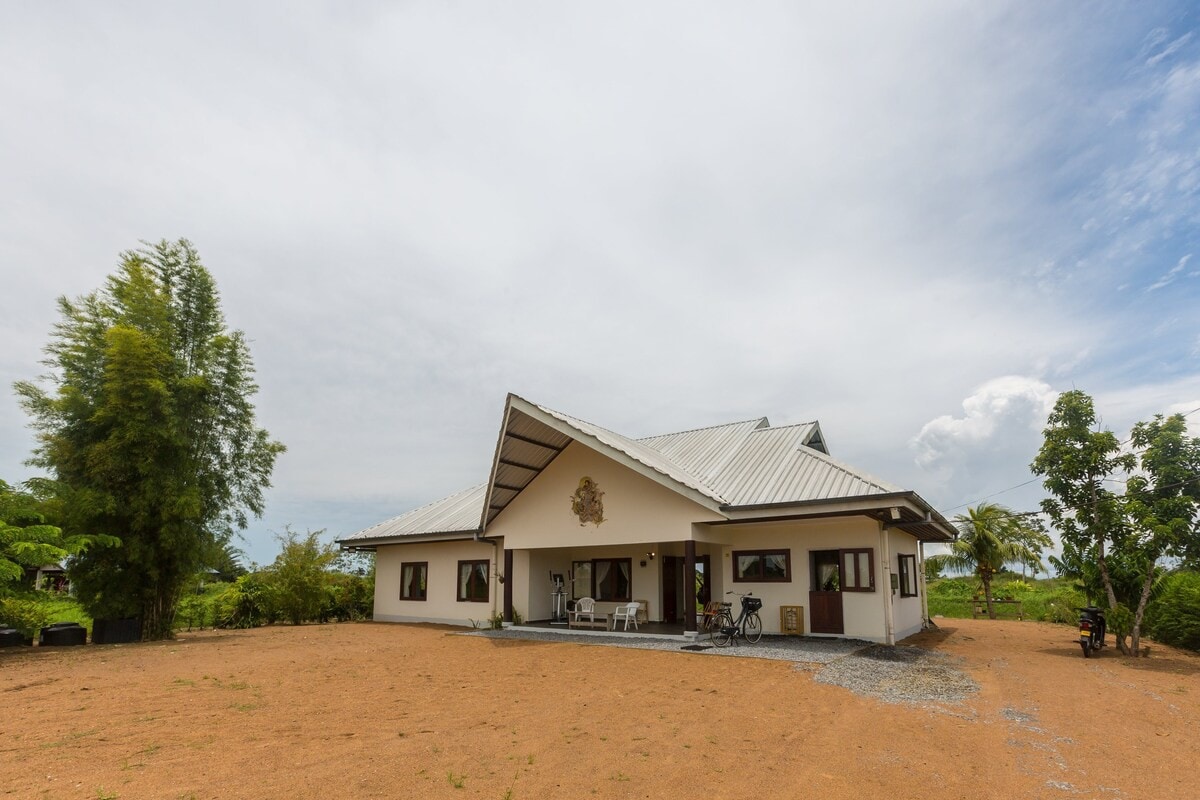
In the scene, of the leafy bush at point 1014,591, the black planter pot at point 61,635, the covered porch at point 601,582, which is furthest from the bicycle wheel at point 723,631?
the leafy bush at point 1014,591

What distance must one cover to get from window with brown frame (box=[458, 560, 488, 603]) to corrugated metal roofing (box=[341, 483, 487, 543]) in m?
1.14

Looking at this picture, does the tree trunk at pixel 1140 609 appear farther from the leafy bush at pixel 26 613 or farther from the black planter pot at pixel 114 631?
the leafy bush at pixel 26 613

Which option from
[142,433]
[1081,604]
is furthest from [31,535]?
[1081,604]

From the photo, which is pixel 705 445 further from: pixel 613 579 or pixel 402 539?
pixel 402 539

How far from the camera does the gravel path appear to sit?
26.2 feet

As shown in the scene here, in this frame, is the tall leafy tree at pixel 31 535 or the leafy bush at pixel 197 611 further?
the leafy bush at pixel 197 611

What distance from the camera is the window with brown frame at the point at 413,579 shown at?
18.8 meters

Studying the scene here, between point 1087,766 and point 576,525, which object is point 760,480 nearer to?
point 576,525

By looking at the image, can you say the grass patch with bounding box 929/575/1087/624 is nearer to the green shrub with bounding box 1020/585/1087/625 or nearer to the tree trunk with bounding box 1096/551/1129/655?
the green shrub with bounding box 1020/585/1087/625

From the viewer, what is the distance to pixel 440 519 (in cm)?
1908

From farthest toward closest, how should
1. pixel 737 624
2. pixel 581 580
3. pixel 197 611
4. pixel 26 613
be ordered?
pixel 197 611, pixel 581 580, pixel 26 613, pixel 737 624

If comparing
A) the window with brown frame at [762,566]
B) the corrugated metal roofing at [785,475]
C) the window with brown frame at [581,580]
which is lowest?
the window with brown frame at [581,580]

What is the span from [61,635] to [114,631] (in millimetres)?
857

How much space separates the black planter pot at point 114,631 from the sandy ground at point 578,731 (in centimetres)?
295
